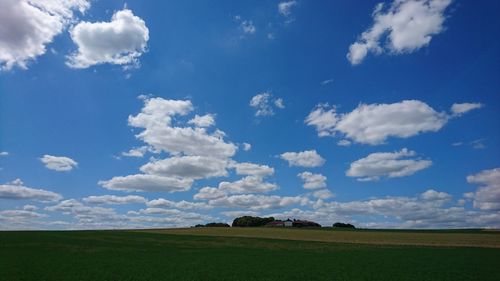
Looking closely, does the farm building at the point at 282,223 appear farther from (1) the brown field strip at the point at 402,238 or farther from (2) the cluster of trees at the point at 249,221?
(1) the brown field strip at the point at 402,238

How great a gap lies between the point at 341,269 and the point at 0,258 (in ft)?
115

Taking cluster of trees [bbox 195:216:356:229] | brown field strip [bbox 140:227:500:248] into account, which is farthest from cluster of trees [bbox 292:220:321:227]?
brown field strip [bbox 140:227:500:248]

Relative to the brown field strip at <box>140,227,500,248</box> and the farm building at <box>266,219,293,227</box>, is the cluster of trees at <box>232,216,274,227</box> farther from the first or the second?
the brown field strip at <box>140,227,500,248</box>

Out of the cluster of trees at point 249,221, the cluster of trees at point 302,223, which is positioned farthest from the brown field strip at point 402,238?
the cluster of trees at point 249,221

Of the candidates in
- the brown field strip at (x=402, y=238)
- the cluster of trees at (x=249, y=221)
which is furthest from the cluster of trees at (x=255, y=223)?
the brown field strip at (x=402, y=238)

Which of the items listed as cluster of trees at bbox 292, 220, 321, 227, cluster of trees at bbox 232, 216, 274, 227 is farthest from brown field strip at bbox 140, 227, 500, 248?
cluster of trees at bbox 232, 216, 274, 227

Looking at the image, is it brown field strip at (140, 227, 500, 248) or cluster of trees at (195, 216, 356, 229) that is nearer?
brown field strip at (140, 227, 500, 248)

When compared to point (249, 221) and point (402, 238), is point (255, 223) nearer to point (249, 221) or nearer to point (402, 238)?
point (249, 221)

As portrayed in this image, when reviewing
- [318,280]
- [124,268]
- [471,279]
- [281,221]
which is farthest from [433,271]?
[281,221]

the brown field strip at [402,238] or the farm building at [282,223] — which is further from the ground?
the farm building at [282,223]

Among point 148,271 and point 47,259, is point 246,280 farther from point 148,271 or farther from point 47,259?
point 47,259

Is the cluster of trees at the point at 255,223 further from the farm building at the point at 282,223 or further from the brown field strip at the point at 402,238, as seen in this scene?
the brown field strip at the point at 402,238

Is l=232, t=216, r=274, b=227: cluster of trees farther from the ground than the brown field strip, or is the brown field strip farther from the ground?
l=232, t=216, r=274, b=227: cluster of trees

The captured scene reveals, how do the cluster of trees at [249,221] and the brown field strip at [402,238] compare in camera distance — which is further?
the cluster of trees at [249,221]
